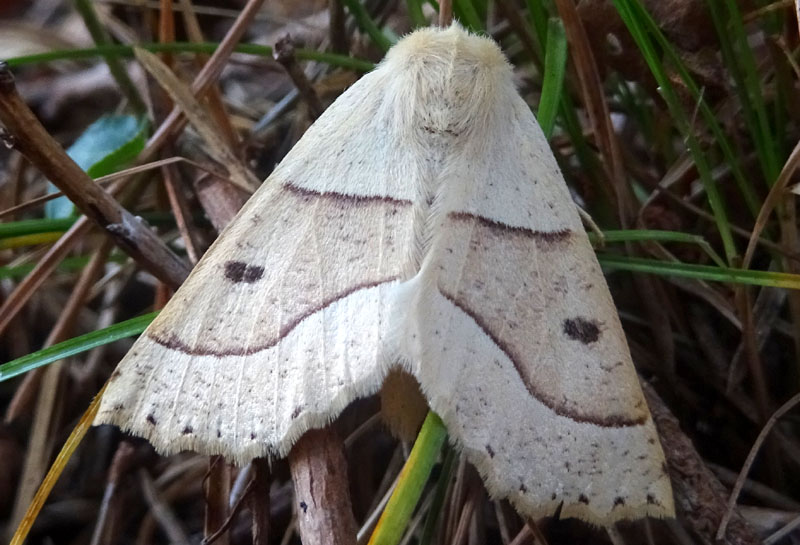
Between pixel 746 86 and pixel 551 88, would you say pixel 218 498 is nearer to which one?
pixel 551 88

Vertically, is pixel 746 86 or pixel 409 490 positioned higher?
pixel 746 86

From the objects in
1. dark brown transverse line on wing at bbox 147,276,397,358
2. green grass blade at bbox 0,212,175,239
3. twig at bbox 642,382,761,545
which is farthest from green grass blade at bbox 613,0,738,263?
green grass blade at bbox 0,212,175,239

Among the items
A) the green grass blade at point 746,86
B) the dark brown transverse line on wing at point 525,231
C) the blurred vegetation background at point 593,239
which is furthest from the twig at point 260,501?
the green grass blade at point 746,86

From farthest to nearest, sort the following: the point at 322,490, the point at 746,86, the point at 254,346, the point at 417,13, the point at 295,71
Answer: the point at 417,13 < the point at 295,71 < the point at 746,86 < the point at 254,346 < the point at 322,490

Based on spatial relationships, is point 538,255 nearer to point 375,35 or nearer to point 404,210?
point 404,210

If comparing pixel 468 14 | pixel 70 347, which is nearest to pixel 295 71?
pixel 468 14

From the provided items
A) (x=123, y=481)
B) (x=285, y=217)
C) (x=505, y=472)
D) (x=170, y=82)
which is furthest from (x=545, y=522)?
(x=170, y=82)
